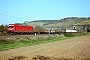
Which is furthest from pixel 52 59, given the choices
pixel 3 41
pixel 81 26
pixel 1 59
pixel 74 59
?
pixel 81 26

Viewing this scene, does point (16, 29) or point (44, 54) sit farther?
point (16, 29)

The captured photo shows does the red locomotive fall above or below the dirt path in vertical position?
above

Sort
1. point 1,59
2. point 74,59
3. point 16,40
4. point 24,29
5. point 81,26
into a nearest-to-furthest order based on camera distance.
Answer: point 1,59, point 74,59, point 16,40, point 24,29, point 81,26

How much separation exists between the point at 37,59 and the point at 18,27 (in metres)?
37.4

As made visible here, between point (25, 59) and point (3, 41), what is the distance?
12718 mm

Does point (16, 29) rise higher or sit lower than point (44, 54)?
higher

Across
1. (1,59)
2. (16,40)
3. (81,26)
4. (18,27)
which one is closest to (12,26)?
(18,27)

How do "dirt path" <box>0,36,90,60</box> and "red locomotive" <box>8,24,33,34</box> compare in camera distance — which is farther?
"red locomotive" <box>8,24,33,34</box>

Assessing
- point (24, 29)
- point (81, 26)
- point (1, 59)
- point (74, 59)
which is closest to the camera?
point (1, 59)

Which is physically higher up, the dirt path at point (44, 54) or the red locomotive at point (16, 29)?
the red locomotive at point (16, 29)

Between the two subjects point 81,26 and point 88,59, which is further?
point 81,26

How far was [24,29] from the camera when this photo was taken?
2041 inches

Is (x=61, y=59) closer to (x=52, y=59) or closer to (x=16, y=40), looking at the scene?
(x=52, y=59)

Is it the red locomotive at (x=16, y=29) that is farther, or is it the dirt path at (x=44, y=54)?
the red locomotive at (x=16, y=29)
